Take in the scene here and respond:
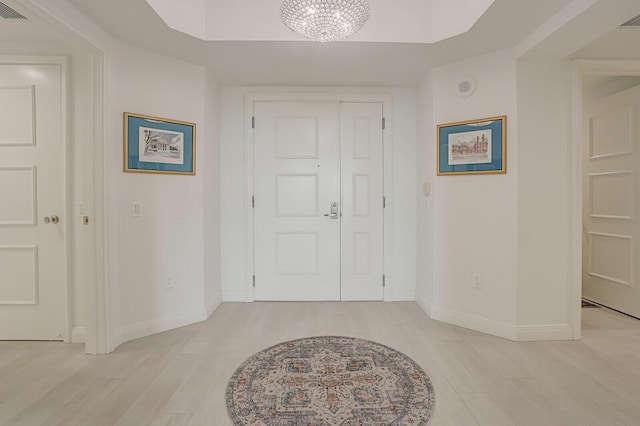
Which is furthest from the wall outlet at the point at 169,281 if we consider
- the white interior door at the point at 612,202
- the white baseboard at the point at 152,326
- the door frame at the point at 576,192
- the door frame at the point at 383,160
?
the white interior door at the point at 612,202

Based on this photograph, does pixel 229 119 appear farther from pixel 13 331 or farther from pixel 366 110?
pixel 13 331

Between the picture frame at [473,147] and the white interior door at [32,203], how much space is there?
10.6ft

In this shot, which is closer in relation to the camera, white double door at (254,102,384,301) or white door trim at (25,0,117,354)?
white door trim at (25,0,117,354)

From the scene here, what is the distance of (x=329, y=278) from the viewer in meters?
3.58

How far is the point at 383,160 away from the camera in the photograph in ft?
11.7

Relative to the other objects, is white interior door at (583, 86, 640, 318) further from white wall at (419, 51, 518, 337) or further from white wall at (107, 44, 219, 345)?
white wall at (107, 44, 219, 345)

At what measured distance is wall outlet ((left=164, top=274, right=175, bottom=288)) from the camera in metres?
2.84

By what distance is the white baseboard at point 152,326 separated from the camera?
2.58 m

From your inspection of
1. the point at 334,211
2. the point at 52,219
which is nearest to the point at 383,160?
the point at 334,211

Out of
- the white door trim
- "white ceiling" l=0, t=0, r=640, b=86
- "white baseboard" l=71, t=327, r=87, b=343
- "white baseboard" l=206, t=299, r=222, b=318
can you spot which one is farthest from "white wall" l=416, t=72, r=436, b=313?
"white baseboard" l=71, t=327, r=87, b=343

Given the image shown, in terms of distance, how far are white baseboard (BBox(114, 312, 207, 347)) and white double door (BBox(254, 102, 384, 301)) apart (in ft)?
2.58

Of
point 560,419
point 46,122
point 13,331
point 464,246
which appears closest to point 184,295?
point 13,331

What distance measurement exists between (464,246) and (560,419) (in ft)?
4.79

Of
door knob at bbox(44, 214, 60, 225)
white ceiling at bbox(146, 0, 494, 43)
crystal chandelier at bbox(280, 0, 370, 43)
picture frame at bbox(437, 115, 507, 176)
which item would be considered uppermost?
white ceiling at bbox(146, 0, 494, 43)
